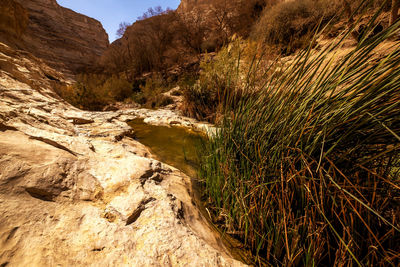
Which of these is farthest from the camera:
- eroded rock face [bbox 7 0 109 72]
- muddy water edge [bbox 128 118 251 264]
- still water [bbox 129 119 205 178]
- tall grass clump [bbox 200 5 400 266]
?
eroded rock face [bbox 7 0 109 72]

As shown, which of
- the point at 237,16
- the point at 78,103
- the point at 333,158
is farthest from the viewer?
the point at 237,16

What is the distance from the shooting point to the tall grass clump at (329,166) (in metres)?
0.63

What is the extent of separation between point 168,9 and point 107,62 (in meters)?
7.32

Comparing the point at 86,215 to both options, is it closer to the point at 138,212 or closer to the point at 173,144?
the point at 138,212

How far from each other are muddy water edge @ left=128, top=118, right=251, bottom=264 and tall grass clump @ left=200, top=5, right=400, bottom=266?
8 centimetres

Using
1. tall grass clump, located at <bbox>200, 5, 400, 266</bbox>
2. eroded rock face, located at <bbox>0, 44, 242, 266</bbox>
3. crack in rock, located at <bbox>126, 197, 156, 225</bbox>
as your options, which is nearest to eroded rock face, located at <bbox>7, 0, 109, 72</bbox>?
eroded rock face, located at <bbox>0, 44, 242, 266</bbox>

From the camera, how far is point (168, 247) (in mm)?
640

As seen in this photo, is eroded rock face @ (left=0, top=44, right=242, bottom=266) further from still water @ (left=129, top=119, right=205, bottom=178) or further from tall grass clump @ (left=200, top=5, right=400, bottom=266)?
still water @ (left=129, top=119, right=205, bottom=178)

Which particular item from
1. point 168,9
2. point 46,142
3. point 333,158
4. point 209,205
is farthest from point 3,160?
point 168,9

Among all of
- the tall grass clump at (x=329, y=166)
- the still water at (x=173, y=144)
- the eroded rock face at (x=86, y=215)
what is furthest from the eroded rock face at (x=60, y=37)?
the tall grass clump at (x=329, y=166)

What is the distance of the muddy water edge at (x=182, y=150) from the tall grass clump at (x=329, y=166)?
0.08m

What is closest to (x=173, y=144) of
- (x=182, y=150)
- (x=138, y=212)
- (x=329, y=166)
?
(x=182, y=150)

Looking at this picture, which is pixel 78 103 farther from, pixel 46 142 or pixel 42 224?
pixel 42 224

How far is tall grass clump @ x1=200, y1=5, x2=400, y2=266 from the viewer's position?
63cm
